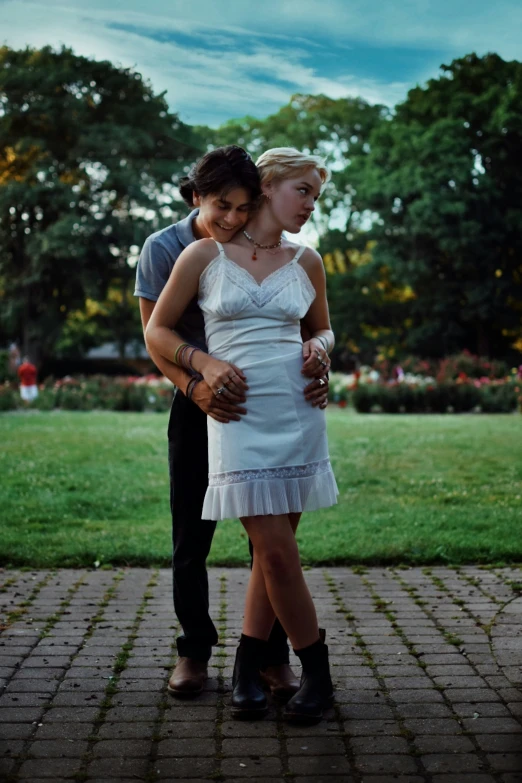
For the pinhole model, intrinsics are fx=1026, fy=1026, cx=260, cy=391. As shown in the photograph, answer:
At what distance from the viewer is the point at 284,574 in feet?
11.8

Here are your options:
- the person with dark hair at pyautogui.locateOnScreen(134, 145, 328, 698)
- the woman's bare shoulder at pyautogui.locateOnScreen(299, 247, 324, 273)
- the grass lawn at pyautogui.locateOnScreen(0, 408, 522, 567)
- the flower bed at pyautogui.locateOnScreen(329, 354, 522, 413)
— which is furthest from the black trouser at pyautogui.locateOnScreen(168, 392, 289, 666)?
the flower bed at pyautogui.locateOnScreen(329, 354, 522, 413)

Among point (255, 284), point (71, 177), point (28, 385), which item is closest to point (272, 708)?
point (255, 284)

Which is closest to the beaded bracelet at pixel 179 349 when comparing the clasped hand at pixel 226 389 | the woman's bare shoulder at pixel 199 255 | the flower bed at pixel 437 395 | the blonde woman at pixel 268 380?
the blonde woman at pixel 268 380

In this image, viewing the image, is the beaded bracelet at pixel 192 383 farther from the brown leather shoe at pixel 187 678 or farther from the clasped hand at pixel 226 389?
the brown leather shoe at pixel 187 678

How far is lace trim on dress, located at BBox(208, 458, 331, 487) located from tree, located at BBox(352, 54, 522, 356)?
35.6 m

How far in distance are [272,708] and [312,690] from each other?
0.25 m

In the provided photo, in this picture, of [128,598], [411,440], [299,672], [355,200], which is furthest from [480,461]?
[355,200]

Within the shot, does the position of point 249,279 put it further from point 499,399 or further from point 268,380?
point 499,399

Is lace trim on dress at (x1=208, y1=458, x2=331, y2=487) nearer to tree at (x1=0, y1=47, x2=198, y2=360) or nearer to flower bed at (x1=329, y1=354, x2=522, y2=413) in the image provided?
flower bed at (x1=329, y1=354, x2=522, y2=413)

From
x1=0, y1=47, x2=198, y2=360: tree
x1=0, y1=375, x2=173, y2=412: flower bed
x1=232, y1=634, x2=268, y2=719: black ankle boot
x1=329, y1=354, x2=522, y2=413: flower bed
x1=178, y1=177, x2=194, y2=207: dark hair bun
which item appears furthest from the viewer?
x1=0, y1=47, x2=198, y2=360: tree

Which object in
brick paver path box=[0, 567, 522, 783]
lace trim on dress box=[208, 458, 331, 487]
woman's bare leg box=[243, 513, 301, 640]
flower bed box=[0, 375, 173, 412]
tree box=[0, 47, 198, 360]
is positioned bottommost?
flower bed box=[0, 375, 173, 412]

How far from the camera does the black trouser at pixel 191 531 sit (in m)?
4.00

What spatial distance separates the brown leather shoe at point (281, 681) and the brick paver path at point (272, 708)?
16 centimetres

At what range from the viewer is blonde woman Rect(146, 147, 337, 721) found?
140 inches
